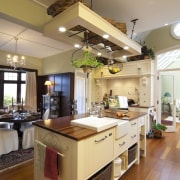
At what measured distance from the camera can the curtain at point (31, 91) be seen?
6.57m

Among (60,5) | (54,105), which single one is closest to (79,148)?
(60,5)

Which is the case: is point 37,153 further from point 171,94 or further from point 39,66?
point 39,66

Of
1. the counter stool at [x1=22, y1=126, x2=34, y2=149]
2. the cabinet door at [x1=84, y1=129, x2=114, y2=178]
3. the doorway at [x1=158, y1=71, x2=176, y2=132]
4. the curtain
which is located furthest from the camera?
the curtain

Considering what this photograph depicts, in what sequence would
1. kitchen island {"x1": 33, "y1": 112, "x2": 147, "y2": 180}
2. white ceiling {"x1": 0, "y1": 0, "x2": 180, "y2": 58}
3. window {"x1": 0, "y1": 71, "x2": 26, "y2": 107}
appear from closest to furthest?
kitchen island {"x1": 33, "y1": 112, "x2": 147, "y2": 180} → white ceiling {"x1": 0, "y1": 0, "x2": 180, "y2": 58} → window {"x1": 0, "y1": 71, "x2": 26, "y2": 107}

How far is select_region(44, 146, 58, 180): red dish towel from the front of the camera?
170 centimetres

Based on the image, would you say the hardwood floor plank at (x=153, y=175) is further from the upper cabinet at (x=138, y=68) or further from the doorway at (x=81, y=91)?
the doorway at (x=81, y=91)

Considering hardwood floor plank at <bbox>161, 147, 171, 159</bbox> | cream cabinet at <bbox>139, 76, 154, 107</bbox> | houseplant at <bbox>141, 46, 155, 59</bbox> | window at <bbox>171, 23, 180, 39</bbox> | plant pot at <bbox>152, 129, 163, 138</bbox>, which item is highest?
window at <bbox>171, 23, 180, 39</bbox>

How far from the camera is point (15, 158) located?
3.10 metres

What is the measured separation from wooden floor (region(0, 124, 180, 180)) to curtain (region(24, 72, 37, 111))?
4.04 meters

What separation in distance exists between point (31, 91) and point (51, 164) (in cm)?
547

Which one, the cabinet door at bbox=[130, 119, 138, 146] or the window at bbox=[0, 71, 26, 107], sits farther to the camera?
the window at bbox=[0, 71, 26, 107]

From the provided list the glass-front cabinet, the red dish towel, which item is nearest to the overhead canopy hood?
the red dish towel

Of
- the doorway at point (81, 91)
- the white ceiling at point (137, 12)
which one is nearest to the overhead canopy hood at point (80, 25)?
the white ceiling at point (137, 12)

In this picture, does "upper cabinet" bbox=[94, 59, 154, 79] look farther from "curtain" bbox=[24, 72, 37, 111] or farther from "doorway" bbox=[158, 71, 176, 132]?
"curtain" bbox=[24, 72, 37, 111]
